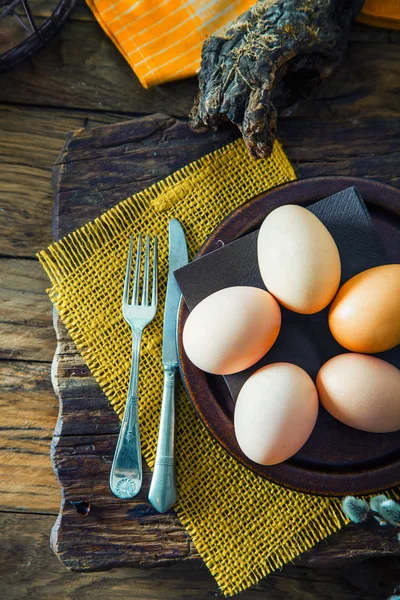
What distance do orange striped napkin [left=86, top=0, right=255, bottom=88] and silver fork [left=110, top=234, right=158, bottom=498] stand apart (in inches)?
13.2

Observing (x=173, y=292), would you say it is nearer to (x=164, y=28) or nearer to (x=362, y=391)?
(x=362, y=391)

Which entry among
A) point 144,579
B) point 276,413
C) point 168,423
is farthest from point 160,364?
point 144,579

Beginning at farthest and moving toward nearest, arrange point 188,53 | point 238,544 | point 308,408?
point 188,53 → point 238,544 → point 308,408

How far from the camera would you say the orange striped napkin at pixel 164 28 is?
796mm

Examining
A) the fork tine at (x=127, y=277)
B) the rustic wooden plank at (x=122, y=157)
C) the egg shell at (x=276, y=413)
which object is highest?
the rustic wooden plank at (x=122, y=157)

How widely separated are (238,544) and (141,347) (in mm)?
288

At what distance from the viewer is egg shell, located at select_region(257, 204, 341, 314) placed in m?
0.57

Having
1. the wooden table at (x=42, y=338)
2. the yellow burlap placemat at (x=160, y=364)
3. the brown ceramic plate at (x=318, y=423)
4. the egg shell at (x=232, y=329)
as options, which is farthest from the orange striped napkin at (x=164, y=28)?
the egg shell at (x=232, y=329)

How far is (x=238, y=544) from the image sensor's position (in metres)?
0.69

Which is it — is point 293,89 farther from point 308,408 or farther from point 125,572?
point 125,572

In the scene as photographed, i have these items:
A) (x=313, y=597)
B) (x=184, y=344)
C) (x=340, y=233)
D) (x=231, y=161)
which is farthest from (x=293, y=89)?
(x=313, y=597)

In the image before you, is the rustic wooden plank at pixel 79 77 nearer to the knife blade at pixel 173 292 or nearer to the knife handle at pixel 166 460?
the knife blade at pixel 173 292

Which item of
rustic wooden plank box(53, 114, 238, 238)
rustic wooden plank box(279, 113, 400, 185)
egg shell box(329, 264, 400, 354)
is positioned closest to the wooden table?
rustic wooden plank box(53, 114, 238, 238)

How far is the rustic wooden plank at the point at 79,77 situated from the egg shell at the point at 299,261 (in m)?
0.39
